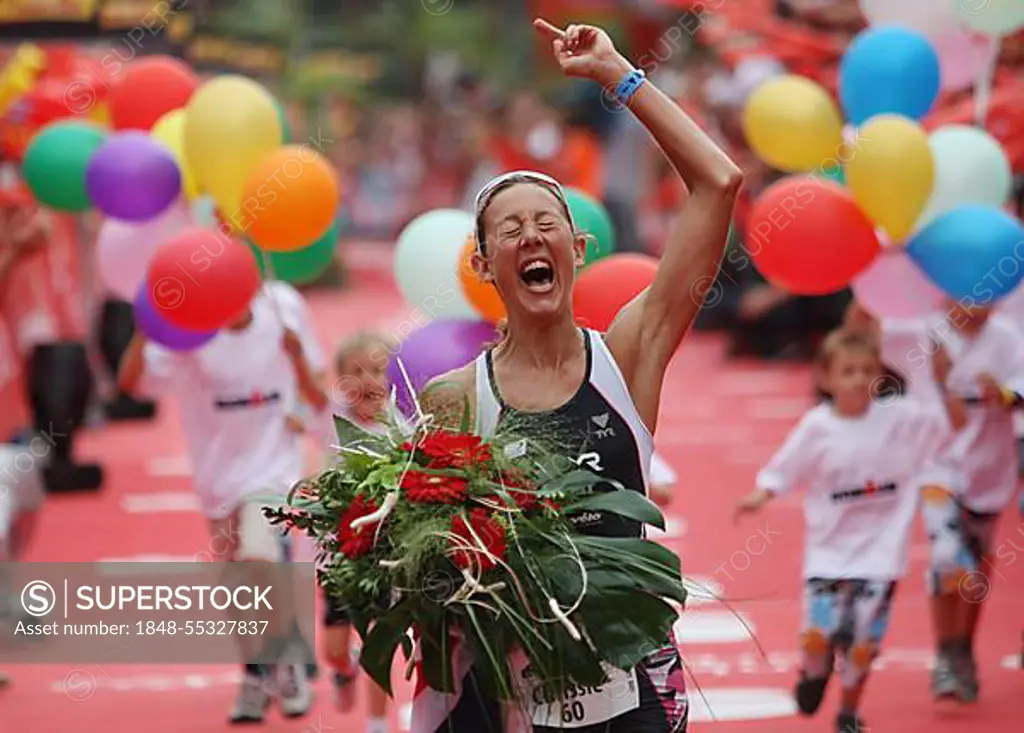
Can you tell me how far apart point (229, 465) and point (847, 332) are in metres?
2.51

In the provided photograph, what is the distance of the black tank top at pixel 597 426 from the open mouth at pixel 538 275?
7.2 inches

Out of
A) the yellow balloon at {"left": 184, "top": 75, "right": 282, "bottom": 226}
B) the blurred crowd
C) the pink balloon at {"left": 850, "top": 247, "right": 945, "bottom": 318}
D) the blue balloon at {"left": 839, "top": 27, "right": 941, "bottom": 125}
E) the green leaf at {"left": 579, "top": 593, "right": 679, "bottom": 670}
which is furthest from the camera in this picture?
the blurred crowd

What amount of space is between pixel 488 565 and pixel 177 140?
4633 mm

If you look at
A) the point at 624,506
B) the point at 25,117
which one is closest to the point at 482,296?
the point at 624,506

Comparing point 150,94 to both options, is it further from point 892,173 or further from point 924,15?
point 924,15

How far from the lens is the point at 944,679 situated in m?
7.86

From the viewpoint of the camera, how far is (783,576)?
1010 centimetres

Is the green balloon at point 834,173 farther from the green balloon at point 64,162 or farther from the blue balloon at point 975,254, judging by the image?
the green balloon at point 64,162

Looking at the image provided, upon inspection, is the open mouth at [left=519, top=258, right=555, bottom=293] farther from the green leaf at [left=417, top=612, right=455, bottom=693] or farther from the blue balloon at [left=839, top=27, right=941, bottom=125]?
the blue balloon at [left=839, top=27, right=941, bottom=125]

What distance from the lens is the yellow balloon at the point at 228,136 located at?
766 centimetres

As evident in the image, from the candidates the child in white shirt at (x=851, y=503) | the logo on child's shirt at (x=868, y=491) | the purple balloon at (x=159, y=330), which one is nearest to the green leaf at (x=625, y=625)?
the child in white shirt at (x=851, y=503)

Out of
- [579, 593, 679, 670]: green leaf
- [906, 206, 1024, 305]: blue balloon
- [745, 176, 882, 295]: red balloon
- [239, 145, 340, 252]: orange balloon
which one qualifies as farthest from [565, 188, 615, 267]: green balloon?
[579, 593, 679, 670]: green leaf

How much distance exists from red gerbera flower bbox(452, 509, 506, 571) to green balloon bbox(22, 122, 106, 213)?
4.73m

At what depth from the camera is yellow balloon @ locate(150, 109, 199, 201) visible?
815 cm
